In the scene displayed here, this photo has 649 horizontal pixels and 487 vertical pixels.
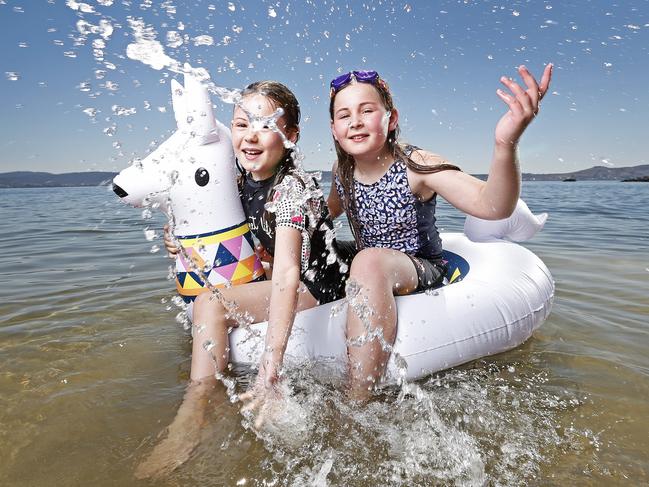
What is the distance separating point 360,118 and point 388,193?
410 millimetres

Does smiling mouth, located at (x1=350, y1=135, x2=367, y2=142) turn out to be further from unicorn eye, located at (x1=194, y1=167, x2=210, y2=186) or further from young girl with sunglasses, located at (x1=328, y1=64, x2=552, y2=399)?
unicorn eye, located at (x1=194, y1=167, x2=210, y2=186)

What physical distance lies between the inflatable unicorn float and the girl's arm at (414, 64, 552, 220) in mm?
514

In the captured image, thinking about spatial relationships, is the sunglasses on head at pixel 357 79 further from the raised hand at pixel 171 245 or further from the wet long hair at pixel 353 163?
the raised hand at pixel 171 245

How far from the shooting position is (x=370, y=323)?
2016 millimetres

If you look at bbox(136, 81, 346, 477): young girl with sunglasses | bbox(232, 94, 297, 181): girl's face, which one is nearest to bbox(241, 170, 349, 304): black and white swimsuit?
bbox(136, 81, 346, 477): young girl with sunglasses

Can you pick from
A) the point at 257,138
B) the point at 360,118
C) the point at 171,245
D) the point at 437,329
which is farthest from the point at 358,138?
the point at 171,245

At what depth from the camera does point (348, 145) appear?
2328mm

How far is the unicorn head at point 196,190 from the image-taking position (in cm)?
231

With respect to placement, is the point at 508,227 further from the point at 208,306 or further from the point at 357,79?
the point at 208,306

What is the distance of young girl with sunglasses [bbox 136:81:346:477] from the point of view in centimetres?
196

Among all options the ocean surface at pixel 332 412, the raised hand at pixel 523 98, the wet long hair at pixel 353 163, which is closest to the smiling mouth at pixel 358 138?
the wet long hair at pixel 353 163

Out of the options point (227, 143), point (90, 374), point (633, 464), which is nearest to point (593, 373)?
point (633, 464)

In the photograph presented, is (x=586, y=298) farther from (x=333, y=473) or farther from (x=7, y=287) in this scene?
(x=7, y=287)

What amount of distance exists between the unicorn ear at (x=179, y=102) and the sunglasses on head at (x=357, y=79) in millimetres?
750
